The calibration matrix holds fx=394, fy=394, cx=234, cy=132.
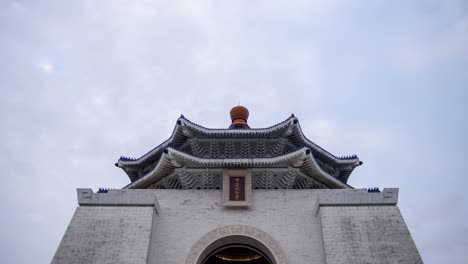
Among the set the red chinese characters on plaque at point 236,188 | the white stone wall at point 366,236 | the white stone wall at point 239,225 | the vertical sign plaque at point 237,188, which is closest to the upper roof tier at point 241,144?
the vertical sign plaque at point 237,188

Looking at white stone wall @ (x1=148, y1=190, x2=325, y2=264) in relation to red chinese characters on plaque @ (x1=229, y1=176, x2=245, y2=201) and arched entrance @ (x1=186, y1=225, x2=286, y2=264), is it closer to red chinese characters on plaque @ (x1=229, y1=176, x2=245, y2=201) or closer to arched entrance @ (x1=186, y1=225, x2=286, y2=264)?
arched entrance @ (x1=186, y1=225, x2=286, y2=264)

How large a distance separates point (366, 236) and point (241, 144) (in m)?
5.50

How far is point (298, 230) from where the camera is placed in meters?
13.4

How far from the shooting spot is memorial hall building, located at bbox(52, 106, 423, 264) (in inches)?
491

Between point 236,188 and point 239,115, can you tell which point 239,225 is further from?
point 239,115

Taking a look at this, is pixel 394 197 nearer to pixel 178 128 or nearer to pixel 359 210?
pixel 359 210

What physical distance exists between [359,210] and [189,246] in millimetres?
5808

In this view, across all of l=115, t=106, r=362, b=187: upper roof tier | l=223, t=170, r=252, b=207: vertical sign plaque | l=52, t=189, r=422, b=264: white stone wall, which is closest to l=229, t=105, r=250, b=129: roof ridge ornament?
l=115, t=106, r=362, b=187: upper roof tier

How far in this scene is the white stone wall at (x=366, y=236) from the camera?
1205 cm

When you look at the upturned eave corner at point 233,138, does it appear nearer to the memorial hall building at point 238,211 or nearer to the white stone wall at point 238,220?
the memorial hall building at point 238,211

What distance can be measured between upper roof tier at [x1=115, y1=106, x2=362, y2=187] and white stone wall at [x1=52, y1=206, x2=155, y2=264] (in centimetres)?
209

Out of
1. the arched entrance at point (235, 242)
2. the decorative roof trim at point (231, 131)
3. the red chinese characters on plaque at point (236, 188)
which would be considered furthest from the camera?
the decorative roof trim at point (231, 131)

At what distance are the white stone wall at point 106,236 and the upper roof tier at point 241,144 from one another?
6.87 ft

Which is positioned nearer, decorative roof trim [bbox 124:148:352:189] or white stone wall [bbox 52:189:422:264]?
white stone wall [bbox 52:189:422:264]
